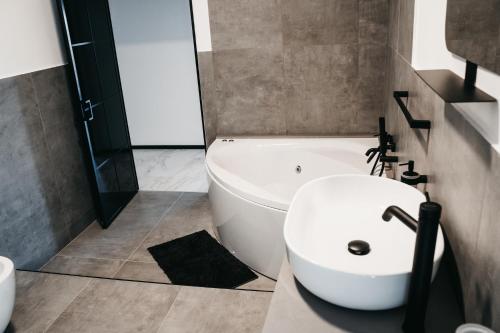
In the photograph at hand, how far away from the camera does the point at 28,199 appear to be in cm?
267

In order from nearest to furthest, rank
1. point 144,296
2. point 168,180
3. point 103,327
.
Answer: point 103,327, point 144,296, point 168,180

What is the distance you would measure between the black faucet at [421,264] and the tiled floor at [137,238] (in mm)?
1558

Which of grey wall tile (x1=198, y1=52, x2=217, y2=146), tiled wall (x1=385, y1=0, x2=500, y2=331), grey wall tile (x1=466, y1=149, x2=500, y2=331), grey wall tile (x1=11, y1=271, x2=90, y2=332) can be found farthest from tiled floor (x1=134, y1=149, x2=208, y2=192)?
grey wall tile (x1=466, y1=149, x2=500, y2=331)

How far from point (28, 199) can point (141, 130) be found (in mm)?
2525

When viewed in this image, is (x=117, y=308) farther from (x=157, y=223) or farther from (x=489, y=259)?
(x=489, y=259)

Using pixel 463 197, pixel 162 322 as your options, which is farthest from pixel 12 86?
pixel 463 197

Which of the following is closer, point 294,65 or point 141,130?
point 294,65

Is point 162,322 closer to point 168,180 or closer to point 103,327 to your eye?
point 103,327

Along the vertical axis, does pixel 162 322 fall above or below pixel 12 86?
below

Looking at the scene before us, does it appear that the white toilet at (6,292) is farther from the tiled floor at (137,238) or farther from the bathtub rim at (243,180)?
the bathtub rim at (243,180)

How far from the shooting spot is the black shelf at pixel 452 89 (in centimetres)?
90

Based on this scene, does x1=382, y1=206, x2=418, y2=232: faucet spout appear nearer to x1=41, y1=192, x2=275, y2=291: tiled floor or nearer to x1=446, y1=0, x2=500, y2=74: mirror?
x1=446, y1=0, x2=500, y2=74: mirror

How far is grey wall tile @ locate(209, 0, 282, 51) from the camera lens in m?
3.02

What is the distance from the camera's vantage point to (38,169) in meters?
2.76
